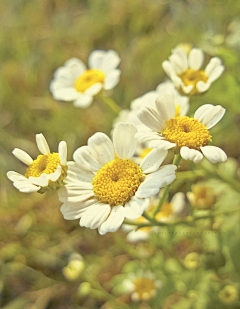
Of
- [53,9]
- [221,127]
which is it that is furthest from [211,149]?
[53,9]

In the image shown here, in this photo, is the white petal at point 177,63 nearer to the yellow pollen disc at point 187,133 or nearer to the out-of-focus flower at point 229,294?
the yellow pollen disc at point 187,133

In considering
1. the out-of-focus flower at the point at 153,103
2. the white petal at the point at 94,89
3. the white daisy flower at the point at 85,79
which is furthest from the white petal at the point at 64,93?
the out-of-focus flower at the point at 153,103

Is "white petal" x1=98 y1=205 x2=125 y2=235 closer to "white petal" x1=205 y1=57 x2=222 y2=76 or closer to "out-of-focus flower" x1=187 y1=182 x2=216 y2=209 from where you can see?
"out-of-focus flower" x1=187 y1=182 x2=216 y2=209

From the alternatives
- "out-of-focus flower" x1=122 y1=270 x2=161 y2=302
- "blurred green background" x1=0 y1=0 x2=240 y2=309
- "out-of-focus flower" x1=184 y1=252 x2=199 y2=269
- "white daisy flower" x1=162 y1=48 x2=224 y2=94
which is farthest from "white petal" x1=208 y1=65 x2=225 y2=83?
"out-of-focus flower" x1=122 y1=270 x2=161 y2=302

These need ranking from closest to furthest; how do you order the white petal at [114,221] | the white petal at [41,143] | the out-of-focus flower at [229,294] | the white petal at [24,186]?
the white petal at [114,221], the white petal at [24,186], the white petal at [41,143], the out-of-focus flower at [229,294]

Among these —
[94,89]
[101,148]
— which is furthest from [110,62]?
[101,148]

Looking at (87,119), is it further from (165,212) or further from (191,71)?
(191,71)
